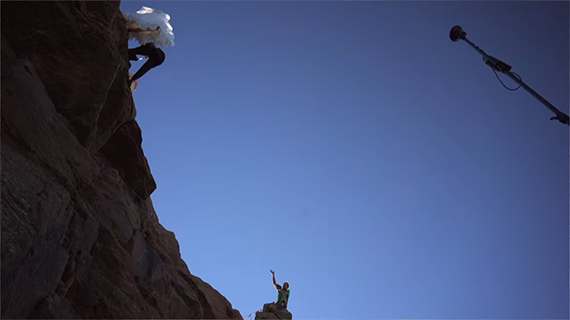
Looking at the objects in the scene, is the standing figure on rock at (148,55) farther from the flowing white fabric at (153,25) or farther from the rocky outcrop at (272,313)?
the rocky outcrop at (272,313)

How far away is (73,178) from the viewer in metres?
10.9

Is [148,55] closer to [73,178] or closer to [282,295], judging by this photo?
[73,178]

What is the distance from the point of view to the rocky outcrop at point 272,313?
24.5 meters

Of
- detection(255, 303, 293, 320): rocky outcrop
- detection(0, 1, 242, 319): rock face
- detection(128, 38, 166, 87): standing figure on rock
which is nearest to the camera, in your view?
detection(0, 1, 242, 319): rock face

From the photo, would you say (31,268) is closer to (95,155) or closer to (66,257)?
(66,257)

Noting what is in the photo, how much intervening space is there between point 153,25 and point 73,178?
6945 mm

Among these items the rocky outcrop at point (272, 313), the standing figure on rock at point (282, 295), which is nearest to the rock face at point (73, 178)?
the rocky outcrop at point (272, 313)

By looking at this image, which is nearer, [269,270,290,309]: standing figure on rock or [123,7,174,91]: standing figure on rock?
[123,7,174,91]: standing figure on rock

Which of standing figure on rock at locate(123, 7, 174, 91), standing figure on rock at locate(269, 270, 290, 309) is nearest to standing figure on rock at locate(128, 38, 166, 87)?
standing figure on rock at locate(123, 7, 174, 91)

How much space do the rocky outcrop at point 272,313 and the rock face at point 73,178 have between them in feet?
30.1

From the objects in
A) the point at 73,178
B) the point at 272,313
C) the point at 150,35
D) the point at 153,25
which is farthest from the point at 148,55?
the point at 272,313

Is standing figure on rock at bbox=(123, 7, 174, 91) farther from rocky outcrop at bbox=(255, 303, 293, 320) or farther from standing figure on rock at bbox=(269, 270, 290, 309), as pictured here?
standing figure on rock at bbox=(269, 270, 290, 309)

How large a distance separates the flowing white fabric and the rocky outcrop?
16156mm

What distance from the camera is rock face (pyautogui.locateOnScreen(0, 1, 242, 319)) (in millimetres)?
8125
